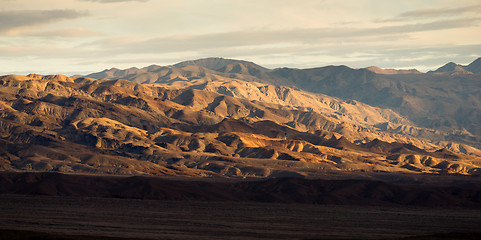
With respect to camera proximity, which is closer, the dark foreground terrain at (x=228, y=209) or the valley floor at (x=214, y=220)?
the valley floor at (x=214, y=220)

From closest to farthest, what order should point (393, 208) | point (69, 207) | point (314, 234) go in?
point (314, 234), point (69, 207), point (393, 208)

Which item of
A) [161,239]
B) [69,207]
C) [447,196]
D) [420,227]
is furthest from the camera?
[447,196]

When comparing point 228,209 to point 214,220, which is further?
point 228,209

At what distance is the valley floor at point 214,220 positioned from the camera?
342ft

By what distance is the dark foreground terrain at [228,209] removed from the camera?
355 ft

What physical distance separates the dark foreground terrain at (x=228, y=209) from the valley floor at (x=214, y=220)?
160mm

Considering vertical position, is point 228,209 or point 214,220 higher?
point 214,220

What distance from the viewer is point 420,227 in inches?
4825

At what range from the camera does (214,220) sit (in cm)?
12762

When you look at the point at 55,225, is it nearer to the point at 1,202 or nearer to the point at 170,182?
the point at 1,202

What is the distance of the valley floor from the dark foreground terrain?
160 millimetres

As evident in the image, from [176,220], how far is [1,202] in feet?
155

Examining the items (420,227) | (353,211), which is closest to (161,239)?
(420,227)

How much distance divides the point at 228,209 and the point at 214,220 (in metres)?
24.9
